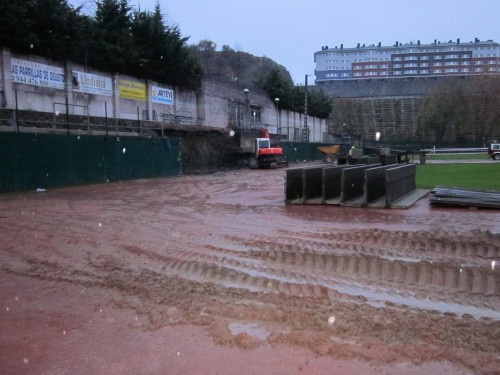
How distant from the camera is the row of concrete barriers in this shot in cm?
1526

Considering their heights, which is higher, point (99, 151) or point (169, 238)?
point (99, 151)

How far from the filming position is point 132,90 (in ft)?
133

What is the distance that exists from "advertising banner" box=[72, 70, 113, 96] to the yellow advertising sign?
139 centimetres

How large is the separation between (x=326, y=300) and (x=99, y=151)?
82.8 ft

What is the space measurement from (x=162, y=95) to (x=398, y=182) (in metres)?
32.6

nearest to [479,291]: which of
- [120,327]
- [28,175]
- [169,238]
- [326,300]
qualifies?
[326,300]

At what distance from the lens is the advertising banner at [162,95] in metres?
43.4

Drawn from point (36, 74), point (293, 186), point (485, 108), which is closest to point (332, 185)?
point (293, 186)

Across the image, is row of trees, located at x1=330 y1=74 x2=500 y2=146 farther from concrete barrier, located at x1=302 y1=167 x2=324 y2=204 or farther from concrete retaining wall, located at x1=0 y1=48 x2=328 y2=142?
concrete barrier, located at x1=302 y1=167 x2=324 y2=204

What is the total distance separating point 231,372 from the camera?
4.16 metres

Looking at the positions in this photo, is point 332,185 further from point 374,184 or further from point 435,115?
point 435,115

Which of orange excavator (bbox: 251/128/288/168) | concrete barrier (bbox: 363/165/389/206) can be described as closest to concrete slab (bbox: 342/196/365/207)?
concrete barrier (bbox: 363/165/389/206)

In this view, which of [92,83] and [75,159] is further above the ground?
[92,83]

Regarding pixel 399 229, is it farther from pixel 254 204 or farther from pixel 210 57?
pixel 210 57
